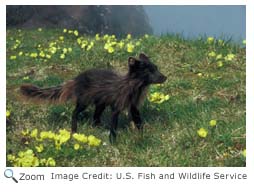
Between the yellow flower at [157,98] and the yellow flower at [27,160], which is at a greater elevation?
the yellow flower at [157,98]

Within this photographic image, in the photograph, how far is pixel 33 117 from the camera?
29.2 feet

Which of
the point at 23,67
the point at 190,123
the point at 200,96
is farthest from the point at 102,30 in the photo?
the point at 190,123

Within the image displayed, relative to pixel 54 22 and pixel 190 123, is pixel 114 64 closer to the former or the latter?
pixel 190 123

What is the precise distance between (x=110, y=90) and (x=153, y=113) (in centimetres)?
96

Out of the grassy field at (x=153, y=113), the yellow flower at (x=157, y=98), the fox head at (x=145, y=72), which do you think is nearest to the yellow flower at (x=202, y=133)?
the grassy field at (x=153, y=113)

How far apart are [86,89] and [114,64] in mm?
3360

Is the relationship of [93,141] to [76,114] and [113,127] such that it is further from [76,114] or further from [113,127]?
[76,114]

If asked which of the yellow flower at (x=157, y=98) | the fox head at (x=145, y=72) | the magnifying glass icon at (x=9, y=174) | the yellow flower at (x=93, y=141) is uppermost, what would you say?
the fox head at (x=145, y=72)

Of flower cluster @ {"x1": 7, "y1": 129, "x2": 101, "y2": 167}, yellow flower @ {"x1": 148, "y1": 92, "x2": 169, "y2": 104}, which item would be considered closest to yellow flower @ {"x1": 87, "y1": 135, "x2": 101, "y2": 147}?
flower cluster @ {"x1": 7, "y1": 129, "x2": 101, "y2": 167}

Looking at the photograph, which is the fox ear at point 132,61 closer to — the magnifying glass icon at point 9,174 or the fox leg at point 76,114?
the fox leg at point 76,114

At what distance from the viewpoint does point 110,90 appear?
25.3ft

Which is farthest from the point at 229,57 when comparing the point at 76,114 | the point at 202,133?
the point at 202,133

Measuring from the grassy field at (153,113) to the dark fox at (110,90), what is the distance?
276 mm

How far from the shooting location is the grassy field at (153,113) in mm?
6672
